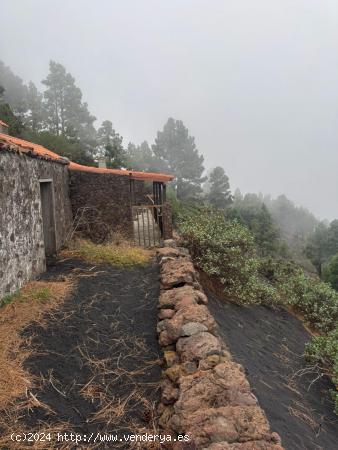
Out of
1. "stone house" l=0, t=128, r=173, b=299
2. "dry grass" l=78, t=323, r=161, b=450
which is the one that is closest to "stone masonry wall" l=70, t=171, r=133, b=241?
"stone house" l=0, t=128, r=173, b=299

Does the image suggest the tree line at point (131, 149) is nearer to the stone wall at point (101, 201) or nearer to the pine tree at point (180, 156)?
the pine tree at point (180, 156)

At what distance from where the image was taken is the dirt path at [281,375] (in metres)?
4.23

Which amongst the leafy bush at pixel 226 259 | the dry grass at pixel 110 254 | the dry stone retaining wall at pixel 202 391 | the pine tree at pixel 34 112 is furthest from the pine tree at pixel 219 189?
the dry stone retaining wall at pixel 202 391

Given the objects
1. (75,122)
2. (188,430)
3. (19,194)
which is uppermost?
(75,122)

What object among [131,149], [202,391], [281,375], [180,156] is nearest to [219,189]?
[180,156]

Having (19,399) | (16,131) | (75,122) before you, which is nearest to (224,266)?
(19,399)

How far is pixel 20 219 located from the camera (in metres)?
6.23

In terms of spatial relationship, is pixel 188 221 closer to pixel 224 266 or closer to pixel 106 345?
pixel 224 266

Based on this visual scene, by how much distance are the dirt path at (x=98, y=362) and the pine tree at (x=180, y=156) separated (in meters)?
45.7

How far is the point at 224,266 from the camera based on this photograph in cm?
914

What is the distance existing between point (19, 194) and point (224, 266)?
503cm

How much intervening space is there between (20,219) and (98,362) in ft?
10.2

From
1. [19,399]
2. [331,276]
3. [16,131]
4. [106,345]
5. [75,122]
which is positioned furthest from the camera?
[75,122]

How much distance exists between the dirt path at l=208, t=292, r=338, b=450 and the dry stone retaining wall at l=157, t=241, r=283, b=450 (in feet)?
3.26
